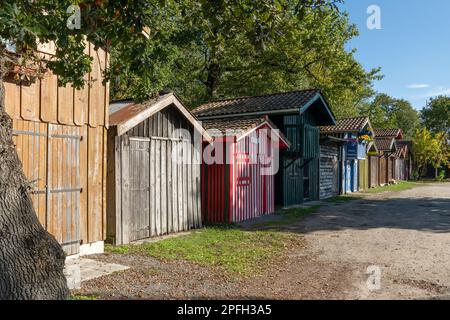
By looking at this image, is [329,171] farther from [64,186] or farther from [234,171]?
[64,186]

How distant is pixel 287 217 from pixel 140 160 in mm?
5966

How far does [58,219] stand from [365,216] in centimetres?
1025

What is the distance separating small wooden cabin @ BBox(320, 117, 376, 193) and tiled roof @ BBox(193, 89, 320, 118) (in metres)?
5.20

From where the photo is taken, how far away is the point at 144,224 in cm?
891

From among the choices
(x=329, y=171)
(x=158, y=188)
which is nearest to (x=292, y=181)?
(x=329, y=171)

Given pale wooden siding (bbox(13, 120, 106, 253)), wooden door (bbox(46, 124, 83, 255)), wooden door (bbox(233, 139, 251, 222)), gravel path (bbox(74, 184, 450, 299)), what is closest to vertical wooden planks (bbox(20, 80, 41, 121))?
pale wooden siding (bbox(13, 120, 106, 253))

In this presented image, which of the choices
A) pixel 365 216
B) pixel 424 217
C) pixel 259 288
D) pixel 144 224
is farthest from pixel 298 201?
pixel 259 288

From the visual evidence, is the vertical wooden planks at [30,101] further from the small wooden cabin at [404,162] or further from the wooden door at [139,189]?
the small wooden cabin at [404,162]

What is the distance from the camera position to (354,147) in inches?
896

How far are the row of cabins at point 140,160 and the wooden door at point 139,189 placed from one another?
0.02 metres

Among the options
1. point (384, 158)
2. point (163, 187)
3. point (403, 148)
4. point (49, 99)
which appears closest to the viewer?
point (49, 99)

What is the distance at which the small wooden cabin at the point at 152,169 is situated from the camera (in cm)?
821

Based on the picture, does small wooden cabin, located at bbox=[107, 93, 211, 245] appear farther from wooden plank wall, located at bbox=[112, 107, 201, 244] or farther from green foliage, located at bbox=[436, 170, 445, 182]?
green foliage, located at bbox=[436, 170, 445, 182]

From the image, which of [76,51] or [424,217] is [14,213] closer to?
[76,51]
